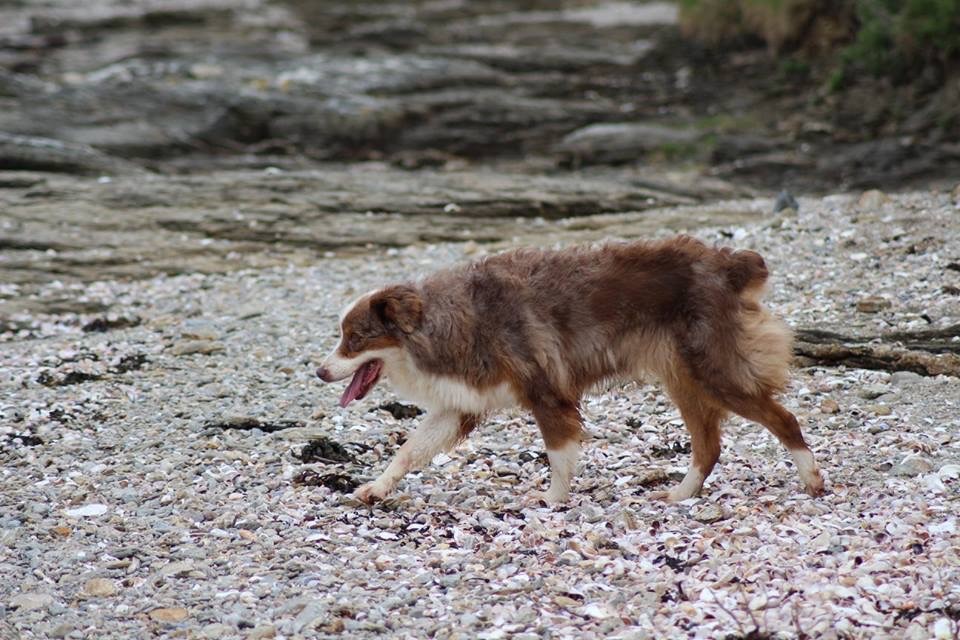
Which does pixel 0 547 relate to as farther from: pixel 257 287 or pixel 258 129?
pixel 258 129

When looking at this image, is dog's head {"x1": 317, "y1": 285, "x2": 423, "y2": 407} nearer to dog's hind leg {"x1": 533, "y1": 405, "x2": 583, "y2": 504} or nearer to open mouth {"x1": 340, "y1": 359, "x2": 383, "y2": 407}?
open mouth {"x1": 340, "y1": 359, "x2": 383, "y2": 407}

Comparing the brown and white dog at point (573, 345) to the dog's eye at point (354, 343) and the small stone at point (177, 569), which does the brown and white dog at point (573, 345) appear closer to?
the dog's eye at point (354, 343)

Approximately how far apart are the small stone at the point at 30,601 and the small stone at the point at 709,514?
11.4 feet

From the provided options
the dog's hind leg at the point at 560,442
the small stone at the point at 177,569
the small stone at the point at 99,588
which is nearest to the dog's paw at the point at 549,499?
the dog's hind leg at the point at 560,442

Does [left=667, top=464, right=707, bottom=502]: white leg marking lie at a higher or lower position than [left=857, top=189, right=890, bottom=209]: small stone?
higher

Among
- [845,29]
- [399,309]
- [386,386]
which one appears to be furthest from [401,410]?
[845,29]

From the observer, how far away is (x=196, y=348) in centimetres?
1145

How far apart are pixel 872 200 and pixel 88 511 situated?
1041 centimetres

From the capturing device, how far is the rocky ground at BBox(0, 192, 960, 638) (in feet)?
19.1

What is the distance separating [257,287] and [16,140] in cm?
581

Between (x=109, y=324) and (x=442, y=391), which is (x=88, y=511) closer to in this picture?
(x=442, y=391)

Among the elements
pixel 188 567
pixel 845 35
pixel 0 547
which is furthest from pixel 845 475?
pixel 845 35

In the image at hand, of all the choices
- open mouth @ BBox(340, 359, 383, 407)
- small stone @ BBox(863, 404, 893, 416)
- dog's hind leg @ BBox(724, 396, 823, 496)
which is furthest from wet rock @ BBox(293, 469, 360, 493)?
small stone @ BBox(863, 404, 893, 416)

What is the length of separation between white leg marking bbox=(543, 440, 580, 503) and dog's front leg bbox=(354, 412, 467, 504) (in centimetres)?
61
